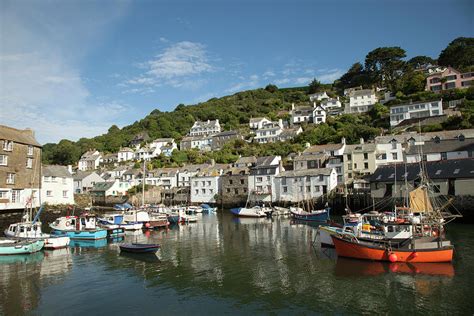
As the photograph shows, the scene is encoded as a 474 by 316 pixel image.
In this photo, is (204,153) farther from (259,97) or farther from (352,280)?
(352,280)

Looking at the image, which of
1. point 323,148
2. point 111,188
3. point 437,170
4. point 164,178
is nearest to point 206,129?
point 164,178

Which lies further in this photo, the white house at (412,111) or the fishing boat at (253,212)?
the white house at (412,111)

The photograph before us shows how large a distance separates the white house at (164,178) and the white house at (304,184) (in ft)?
105

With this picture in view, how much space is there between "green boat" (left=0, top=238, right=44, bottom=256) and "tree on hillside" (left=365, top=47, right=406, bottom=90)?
115557 mm

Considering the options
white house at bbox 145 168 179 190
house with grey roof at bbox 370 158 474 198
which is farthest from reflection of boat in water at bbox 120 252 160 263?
Result: white house at bbox 145 168 179 190

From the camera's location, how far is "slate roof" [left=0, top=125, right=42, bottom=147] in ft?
146

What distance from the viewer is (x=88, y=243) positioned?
34.8 m

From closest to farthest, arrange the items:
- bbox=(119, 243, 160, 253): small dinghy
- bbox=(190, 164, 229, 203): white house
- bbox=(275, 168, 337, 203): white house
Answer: bbox=(119, 243, 160, 253): small dinghy < bbox=(275, 168, 337, 203): white house < bbox=(190, 164, 229, 203): white house

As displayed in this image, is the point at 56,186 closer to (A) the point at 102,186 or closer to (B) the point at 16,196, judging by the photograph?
(B) the point at 16,196

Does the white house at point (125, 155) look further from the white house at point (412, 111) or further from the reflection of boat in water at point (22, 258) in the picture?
the reflection of boat in water at point (22, 258)

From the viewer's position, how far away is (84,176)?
9388 cm

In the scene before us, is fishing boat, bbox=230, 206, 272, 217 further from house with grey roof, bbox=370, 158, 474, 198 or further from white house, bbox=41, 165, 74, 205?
white house, bbox=41, 165, 74, 205

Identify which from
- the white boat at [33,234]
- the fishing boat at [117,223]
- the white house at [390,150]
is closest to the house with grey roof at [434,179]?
the white house at [390,150]

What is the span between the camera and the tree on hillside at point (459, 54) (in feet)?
352
